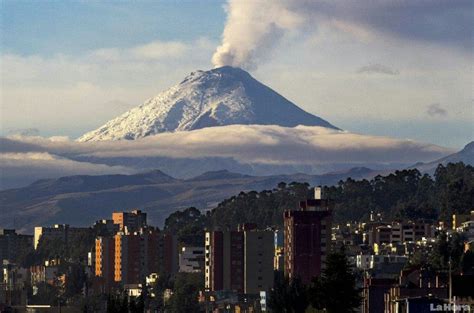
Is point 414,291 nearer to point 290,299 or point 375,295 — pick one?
point 375,295

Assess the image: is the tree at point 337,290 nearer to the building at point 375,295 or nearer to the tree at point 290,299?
the building at point 375,295

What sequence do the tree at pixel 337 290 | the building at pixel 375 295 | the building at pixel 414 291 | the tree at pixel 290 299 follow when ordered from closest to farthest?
the building at pixel 414 291
the tree at pixel 337 290
the building at pixel 375 295
the tree at pixel 290 299

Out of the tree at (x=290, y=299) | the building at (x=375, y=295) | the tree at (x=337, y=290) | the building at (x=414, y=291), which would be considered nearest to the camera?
the building at (x=414, y=291)

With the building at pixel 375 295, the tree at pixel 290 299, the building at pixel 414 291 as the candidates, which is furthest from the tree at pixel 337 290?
the tree at pixel 290 299

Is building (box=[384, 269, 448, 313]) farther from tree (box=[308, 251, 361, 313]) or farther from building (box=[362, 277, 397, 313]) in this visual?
tree (box=[308, 251, 361, 313])

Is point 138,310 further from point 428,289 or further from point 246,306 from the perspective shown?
point 246,306

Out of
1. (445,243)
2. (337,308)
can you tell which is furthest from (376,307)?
(445,243)

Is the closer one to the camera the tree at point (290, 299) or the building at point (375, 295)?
the building at point (375, 295)

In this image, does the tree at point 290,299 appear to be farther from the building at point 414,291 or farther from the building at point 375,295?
the building at point 414,291

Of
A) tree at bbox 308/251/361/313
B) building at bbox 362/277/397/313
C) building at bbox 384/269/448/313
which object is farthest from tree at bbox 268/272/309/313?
tree at bbox 308/251/361/313
